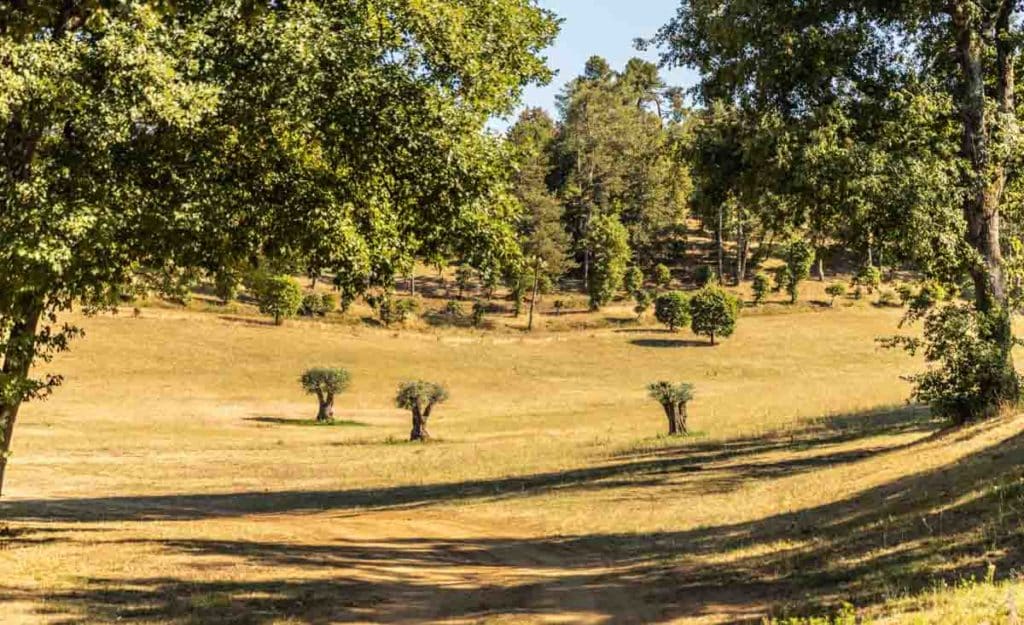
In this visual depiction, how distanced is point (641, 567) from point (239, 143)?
8925mm

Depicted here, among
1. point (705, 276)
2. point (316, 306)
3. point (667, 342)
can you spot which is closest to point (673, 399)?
point (667, 342)

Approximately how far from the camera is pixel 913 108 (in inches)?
800

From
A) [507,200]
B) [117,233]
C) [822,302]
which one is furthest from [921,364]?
[117,233]

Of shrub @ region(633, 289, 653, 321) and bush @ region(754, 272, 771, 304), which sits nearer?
shrub @ region(633, 289, 653, 321)

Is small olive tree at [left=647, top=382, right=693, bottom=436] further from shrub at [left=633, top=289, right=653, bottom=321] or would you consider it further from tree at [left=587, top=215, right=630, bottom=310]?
tree at [left=587, top=215, right=630, bottom=310]

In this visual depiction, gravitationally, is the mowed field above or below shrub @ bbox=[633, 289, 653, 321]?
below

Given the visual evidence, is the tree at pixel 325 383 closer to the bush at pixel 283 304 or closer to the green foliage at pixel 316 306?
the bush at pixel 283 304

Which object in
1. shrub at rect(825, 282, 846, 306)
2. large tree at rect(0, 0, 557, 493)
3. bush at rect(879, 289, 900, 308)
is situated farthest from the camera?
shrub at rect(825, 282, 846, 306)

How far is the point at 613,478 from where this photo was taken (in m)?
25.1

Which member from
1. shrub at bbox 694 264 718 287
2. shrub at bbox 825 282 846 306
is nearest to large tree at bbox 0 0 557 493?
shrub at bbox 825 282 846 306

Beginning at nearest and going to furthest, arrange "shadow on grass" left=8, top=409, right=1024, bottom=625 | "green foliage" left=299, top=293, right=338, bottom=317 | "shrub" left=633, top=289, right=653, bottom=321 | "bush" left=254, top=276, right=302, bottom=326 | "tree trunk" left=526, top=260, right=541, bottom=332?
"shadow on grass" left=8, top=409, right=1024, bottom=625 → "bush" left=254, top=276, right=302, bottom=326 → "green foliage" left=299, top=293, right=338, bottom=317 → "tree trunk" left=526, top=260, right=541, bottom=332 → "shrub" left=633, top=289, right=653, bottom=321

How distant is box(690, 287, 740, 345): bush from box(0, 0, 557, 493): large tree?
7055 centimetres

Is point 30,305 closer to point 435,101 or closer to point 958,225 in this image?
point 435,101

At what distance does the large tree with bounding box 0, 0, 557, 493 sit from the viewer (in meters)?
12.6
